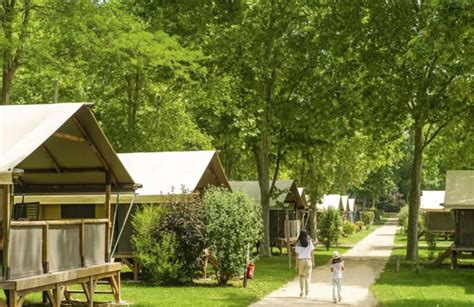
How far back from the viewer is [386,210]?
454 ft

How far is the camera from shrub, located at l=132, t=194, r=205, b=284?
66.6ft

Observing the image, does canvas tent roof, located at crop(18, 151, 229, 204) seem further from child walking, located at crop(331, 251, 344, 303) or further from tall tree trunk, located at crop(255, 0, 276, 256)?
tall tree trunk, located at crop(255, 0, 276, 256)

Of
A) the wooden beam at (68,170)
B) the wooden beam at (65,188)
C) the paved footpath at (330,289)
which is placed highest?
the wooden beam at (68,170)

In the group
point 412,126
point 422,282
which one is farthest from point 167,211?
point 412,126

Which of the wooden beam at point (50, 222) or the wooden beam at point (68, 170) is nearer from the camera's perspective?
the wooden beam at point (50, 222)

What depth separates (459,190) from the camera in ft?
93.4

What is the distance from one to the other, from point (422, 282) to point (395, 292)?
3591 millimetres

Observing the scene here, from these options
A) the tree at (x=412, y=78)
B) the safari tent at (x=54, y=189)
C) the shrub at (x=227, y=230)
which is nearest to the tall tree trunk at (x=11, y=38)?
the safari tent at (x=54, y=189)

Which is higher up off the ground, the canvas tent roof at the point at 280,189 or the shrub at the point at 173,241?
the canvas tent roof at the point at 280,189

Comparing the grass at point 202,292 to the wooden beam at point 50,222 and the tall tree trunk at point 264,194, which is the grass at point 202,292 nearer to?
the wooden beam at point 50,222

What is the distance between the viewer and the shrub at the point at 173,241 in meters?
20.3

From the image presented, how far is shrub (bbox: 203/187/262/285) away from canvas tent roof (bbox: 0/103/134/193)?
494 cm

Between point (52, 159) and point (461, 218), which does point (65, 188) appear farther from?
point (461, 218)

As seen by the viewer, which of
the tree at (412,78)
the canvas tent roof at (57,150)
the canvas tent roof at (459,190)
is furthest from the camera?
the tree at (412,78)
